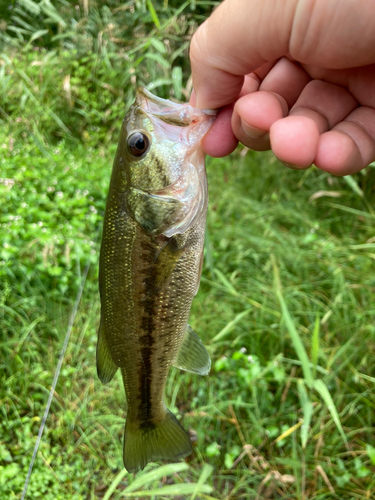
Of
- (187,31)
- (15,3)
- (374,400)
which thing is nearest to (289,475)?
(374,400)

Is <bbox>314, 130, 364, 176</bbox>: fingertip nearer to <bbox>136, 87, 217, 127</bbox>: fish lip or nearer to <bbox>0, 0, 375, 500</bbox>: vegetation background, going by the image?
<bbox>136, 87, 217, 127</bbox>: fish lip

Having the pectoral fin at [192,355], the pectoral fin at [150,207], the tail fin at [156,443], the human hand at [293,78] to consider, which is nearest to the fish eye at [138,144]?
the pectoral fin at [150,207]

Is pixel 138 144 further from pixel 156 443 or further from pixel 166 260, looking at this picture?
pixel 156 443

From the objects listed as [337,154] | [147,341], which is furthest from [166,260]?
[337,154]

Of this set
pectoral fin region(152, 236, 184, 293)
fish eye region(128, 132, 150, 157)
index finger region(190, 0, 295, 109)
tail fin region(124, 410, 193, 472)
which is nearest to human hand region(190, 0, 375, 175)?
index finger region(190, 0, 295, 109)

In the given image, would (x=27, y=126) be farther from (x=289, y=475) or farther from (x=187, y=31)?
(x=289, y=475)

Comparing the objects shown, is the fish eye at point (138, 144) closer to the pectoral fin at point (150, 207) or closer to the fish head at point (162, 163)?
the fish head at point (162, 163)

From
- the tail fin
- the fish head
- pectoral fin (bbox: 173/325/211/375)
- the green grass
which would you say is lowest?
the green grass
